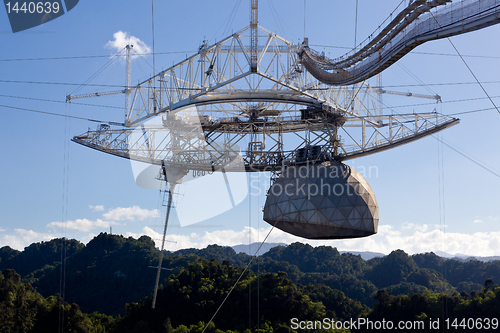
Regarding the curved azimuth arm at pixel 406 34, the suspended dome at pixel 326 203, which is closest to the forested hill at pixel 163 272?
the suspended dome at pixel 326 203

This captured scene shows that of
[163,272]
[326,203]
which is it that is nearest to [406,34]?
[326,203]

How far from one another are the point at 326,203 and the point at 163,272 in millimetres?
66348

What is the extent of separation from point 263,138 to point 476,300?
30.5 metres

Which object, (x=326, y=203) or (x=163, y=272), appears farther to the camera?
(x=163, y=272)

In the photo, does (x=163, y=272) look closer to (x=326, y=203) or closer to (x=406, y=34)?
(x=326, y=203)

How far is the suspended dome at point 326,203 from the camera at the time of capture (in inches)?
1212

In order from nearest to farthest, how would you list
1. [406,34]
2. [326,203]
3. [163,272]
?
1. [406,34]
2. [326,203]
3. [163,272]

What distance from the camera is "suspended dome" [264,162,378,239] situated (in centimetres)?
3078

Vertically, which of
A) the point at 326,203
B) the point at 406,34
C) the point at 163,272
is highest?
the point at 406,34

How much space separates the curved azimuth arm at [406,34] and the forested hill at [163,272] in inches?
2157

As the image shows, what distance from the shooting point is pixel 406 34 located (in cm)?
2053

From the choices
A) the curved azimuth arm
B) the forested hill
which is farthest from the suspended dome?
the forested hill

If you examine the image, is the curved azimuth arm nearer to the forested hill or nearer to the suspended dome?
the suspended dome

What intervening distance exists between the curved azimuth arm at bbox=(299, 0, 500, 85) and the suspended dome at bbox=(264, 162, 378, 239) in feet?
20.6
